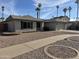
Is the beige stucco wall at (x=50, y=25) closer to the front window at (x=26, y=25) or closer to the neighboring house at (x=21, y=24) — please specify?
the neighboring house at (x=21, y=24)

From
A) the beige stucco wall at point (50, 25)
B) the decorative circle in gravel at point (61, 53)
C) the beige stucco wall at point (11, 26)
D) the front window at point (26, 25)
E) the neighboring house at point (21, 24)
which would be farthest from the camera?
the beige stucco wall at point (50, 25)

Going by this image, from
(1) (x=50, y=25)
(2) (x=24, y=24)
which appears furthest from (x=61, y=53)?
(1) (x=50, y=25)

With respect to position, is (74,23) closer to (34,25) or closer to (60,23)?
(60,23)

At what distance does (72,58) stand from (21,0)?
27443 mm

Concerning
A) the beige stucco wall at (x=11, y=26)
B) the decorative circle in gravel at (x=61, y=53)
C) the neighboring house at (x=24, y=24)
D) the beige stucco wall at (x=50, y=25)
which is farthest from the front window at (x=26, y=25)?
the decorative circle in gravel at (x=61, y=53)

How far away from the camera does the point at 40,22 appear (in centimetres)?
3028

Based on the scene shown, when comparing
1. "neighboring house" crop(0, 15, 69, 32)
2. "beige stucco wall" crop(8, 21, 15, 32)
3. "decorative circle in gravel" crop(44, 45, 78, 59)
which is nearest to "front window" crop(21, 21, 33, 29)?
"neighboring house" crop(0, 15, 69, 32)

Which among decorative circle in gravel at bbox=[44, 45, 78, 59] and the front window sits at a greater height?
the front window

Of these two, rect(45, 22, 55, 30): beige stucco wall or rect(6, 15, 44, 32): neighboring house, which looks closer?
rect(6, 15, 44, 32): neighboring house

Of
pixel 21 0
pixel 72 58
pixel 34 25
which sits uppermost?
pixel 21 0

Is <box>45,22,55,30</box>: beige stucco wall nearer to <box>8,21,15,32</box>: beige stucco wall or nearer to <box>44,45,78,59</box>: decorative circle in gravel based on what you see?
<box>8,21,15,32</box>: beige stucco wall

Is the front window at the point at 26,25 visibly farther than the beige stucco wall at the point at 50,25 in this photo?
No

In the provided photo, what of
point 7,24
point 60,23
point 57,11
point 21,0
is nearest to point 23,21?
point 7,24

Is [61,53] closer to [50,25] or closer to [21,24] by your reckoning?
[21,24]
